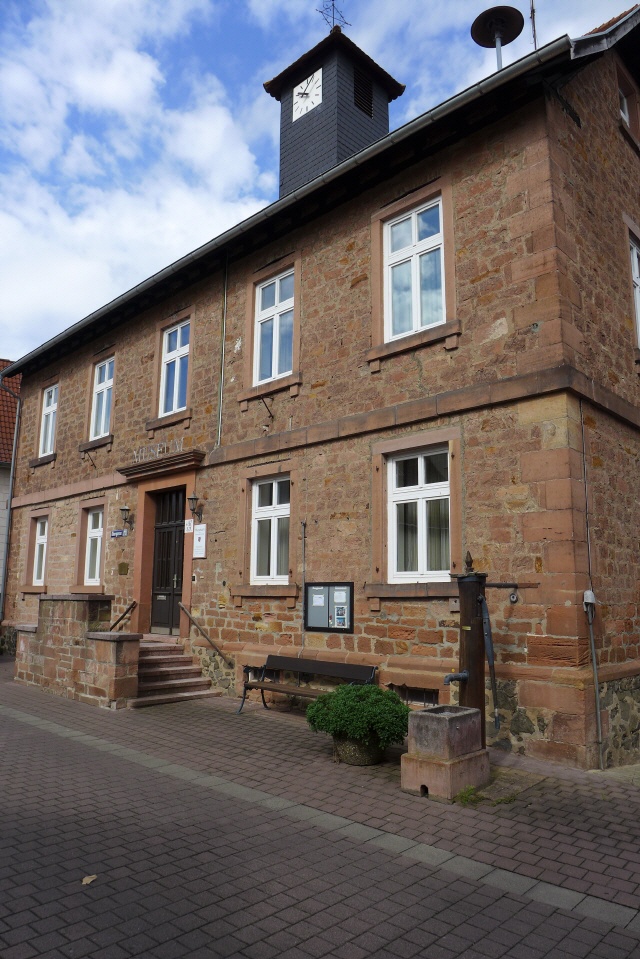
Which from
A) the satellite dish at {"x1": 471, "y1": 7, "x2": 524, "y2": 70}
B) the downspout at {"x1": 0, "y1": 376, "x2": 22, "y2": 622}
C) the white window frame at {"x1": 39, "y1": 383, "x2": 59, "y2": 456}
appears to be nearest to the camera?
the satellite dish at {"x1": 471, "y1": 7, "x2": 524, "y2": 70}

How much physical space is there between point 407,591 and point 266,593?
258 centimetres

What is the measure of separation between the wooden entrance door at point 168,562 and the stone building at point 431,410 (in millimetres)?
51

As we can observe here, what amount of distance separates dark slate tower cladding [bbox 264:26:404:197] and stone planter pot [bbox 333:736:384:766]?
1068 centimetres

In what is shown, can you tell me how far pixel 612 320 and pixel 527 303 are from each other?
64.0 inches

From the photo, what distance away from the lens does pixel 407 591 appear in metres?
8.47

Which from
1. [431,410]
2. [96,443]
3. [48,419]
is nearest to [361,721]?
[431,410]

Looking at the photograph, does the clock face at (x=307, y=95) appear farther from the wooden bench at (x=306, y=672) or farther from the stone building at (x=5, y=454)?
the wooden bench at (x=306, y=672)

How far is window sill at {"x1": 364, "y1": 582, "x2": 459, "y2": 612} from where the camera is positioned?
8.12 m

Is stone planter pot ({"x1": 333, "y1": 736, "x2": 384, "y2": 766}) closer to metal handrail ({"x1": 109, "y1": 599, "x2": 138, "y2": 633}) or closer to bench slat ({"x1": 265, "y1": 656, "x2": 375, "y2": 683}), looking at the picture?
bench slat ({"x1": 265, "y1": 656, "x2": 375, "y2": 683})

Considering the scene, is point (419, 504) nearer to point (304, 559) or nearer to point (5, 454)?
point (304, 559)

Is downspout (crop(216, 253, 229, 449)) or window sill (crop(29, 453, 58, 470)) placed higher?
downspout (crop(216, 253, 229, 449))

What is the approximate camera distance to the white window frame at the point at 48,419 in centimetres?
1705

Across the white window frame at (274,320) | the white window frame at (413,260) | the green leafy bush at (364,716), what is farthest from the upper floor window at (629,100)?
the green leafy bush at (364,716)

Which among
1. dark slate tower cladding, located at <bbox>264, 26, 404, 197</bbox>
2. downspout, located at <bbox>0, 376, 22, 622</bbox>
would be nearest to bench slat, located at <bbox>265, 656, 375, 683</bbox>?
dark slate tower cladding, located at <bbox>264, 26, 404, 197</bbox>
